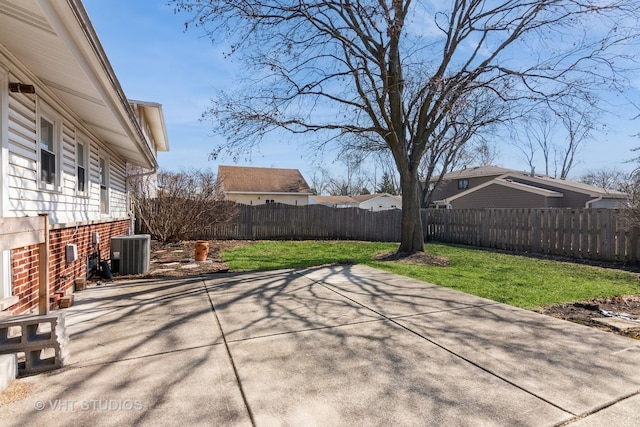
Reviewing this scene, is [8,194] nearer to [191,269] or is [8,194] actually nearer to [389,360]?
[389,360]

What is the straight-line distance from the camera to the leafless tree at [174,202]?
13.1m

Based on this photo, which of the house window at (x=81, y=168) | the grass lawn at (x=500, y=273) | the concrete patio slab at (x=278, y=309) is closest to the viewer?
the concrete patio slab at (x=278, y=309)

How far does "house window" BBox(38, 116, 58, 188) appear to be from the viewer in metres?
4.79

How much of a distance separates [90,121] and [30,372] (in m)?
4.78

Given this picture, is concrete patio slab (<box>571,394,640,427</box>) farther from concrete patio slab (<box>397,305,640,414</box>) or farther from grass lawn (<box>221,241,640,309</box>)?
grass lawn (<box>221,241,640,309</box>)

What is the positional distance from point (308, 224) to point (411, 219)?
22.9 ft

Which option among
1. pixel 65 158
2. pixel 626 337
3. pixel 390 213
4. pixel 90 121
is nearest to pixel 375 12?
pixel 90 121

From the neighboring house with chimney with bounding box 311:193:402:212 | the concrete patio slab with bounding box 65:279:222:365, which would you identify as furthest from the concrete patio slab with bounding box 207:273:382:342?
the neighboring house with chimney with bounding box 311:193:402:212

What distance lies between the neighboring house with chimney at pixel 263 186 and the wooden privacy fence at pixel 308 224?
46.3ft

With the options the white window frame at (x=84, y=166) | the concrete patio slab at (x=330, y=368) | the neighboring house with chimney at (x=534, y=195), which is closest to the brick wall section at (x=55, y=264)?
the concrete patio slab at (x=330, y=368)

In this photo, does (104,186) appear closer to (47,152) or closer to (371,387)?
(47,152)

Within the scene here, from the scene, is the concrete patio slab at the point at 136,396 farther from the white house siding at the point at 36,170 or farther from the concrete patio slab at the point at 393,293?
the concrete patio slab at the point at 393,293

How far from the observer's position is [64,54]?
11.4ft

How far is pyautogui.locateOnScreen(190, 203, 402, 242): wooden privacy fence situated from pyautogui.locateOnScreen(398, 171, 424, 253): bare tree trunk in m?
5.65
